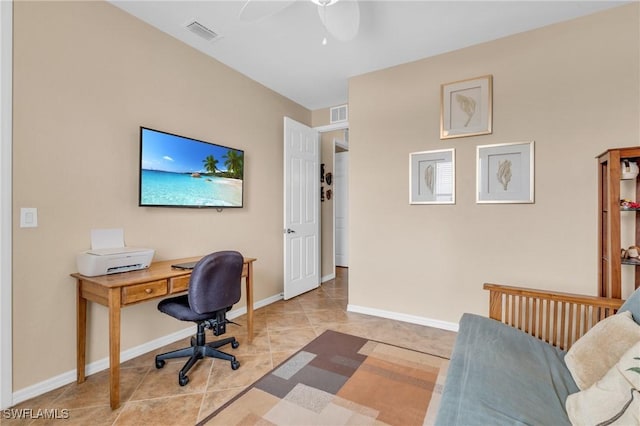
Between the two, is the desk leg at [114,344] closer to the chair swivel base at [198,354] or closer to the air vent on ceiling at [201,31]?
the chair swivel base at [198,354]

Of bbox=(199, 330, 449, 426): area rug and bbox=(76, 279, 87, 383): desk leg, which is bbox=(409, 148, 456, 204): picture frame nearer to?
bbox=(199, 330, 449, 426): area rug

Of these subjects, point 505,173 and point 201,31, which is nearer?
point 201,31

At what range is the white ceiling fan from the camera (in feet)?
5.91

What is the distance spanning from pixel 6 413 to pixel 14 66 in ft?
6.68

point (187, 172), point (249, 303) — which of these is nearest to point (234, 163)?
point (187, 172)

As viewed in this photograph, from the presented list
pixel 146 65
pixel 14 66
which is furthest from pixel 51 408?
pixel 146 65

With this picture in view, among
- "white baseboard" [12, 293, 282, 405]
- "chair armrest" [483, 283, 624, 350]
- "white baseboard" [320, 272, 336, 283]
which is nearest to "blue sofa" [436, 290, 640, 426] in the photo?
"chair armrest" [483, 283, 624, 350]

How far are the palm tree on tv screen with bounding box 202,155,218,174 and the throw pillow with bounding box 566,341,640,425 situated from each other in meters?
2.94

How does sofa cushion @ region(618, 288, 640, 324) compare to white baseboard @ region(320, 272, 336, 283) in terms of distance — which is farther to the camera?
white baseboard @ region(320, 272, 336, 283)

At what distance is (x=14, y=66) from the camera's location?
5.84 feet

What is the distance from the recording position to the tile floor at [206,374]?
5.59ft

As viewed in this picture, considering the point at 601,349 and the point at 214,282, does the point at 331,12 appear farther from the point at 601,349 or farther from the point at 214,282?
the point at 601,349

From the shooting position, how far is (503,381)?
49.6 inches

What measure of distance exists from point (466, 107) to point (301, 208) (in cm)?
222
